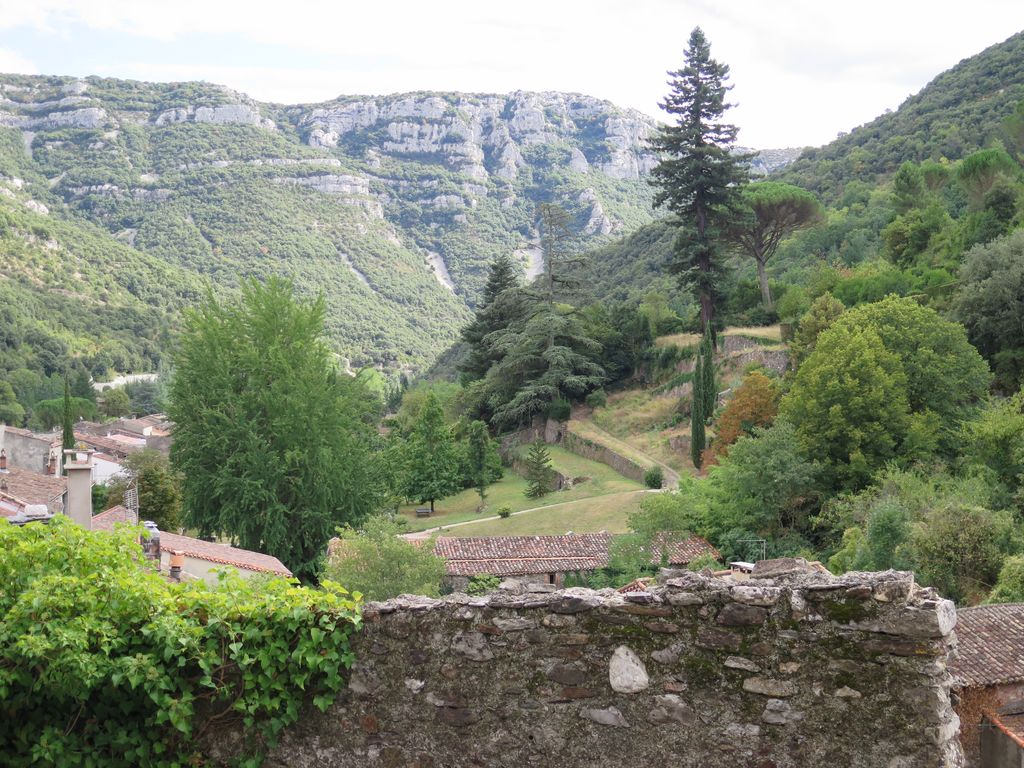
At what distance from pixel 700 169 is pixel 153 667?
3973cm

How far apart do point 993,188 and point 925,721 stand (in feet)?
128

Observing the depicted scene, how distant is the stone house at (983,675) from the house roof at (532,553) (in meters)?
9.80

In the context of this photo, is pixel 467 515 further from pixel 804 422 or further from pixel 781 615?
pixel 781 615

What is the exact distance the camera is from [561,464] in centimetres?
3931

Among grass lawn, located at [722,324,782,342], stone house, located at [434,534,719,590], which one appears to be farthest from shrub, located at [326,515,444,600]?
grass lawn, located at [722,324,782,342]

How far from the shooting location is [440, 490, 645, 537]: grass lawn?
2961 cm

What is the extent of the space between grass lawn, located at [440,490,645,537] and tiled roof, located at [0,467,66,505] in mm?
12353

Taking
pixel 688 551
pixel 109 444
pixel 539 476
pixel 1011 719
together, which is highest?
pixel 1011 719

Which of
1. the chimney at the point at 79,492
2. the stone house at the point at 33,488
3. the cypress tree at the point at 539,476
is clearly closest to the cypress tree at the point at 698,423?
the cypress tree at the point at 539,476

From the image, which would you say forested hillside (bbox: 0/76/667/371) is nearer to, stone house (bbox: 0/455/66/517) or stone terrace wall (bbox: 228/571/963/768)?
stone house (bbox: 0/455/66/517)

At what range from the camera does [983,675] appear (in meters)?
14.5

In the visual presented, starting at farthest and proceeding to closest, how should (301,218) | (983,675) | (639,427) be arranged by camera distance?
(301,218) < (639,427) < (983,675)

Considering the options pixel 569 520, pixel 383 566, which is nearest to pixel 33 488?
pixel 383 566

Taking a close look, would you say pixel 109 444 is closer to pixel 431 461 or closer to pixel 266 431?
pixel 431 461
